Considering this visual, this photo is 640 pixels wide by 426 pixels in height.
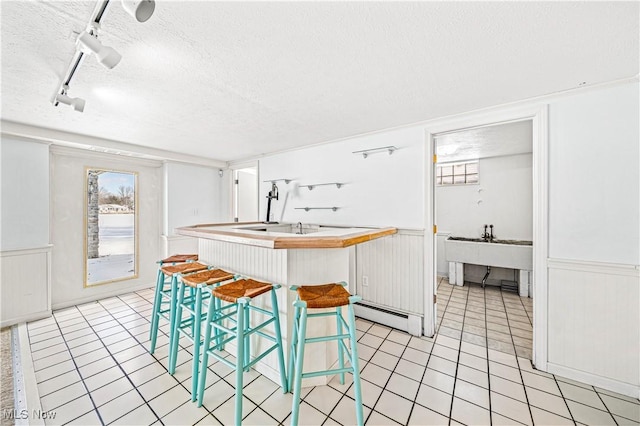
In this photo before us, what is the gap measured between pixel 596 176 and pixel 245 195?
5247 millimetres

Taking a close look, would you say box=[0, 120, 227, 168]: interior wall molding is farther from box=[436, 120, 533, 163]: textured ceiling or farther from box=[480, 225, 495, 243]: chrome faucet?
box=[480, 225, 495, 243]: chrome faucet

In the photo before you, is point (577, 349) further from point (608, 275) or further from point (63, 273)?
point (63, 273)

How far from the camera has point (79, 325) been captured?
112 inches

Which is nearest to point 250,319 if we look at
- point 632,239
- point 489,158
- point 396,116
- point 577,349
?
point 396,116

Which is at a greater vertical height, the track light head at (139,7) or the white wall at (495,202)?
the track light head at (139,7)

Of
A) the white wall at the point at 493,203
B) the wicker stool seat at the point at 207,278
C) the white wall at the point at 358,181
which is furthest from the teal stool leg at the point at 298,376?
the white wall at the point at 493,203

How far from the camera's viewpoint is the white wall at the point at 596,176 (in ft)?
5.98

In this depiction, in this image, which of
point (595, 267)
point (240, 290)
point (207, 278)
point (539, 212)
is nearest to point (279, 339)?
point (240, 290)

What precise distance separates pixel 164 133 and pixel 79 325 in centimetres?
243

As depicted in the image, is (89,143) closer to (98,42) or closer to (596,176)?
(98,42)

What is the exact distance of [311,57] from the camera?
1576 mm

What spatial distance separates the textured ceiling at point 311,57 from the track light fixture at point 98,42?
59 mm

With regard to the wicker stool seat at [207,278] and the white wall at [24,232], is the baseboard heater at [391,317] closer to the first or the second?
the wicker stool seat at [207,278]

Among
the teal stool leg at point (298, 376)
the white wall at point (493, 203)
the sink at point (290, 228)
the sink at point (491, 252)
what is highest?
the white wall at point (493, 203)
